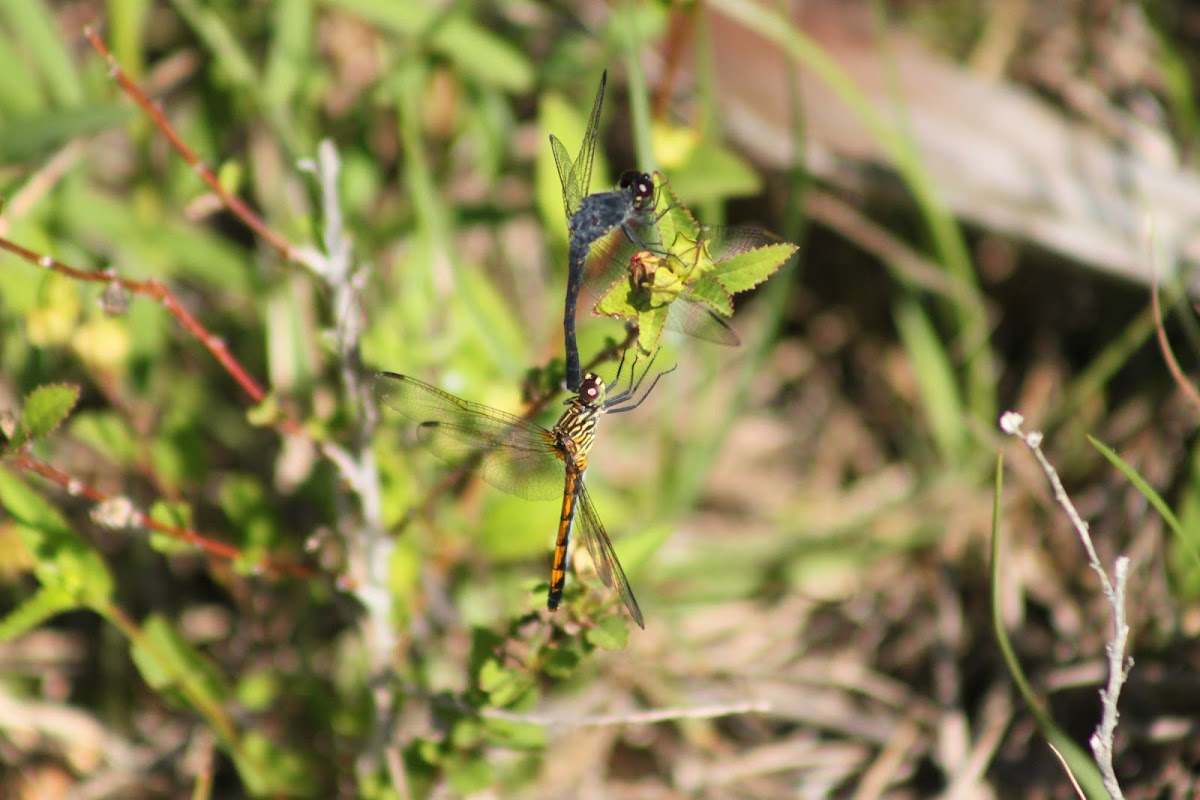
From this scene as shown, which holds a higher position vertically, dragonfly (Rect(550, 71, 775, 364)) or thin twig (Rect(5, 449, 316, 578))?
dragonfly (Rect(550, 71, 775, 364))

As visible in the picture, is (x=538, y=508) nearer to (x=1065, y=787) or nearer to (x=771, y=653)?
(x=771, y=653)

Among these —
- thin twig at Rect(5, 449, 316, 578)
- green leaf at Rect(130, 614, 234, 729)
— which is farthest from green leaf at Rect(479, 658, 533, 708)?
green leaf at Rect(130, 614, 234, 729)

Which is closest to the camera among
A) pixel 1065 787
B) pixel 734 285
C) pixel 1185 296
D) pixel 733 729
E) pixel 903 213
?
pixel 734 285

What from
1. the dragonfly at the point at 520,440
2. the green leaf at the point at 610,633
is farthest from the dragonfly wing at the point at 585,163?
the green leaf at the point at 610,633

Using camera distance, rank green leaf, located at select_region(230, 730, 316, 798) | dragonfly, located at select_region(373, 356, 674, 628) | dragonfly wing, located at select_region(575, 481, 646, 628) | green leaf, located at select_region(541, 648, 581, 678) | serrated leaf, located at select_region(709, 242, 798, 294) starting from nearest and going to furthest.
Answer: serrated leaf, located at select_region(709, 242, 798, 294)
dragonfly wing, located at select_region(575, 481, 646, 628)
green leaf, located at select_region(541, 648, 581, 678)
dragonfly, located at select_region(373, 356, 674, 628)
green leaf, located at select_region(230, 730, 316, 798)

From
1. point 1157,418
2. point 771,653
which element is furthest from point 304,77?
point 1157,418

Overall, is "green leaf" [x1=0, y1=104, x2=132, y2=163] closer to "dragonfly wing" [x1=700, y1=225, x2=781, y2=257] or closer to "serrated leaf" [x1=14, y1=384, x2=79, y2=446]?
"serrated leaf" [x1=14, y1=384, x2=79, y2=446]
